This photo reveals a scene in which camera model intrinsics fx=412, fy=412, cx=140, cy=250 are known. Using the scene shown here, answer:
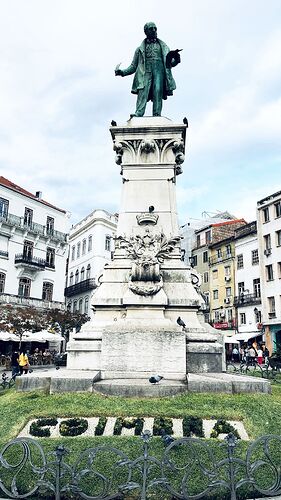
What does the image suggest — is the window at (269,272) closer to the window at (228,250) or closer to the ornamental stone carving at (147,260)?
the window at (228,250)

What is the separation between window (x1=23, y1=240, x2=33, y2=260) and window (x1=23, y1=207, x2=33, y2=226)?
2291 mm

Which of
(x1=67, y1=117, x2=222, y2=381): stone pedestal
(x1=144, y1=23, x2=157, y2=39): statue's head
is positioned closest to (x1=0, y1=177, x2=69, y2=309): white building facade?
(x1=67, y1=117, x2=222, y2=381): stone pedestal

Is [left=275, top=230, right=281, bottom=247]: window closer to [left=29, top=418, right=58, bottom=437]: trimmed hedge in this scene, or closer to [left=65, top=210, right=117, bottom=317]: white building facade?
[left=65, top=210, right=117, bottom=317]: white building facade

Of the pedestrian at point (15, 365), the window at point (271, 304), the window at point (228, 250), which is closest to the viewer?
the pedestrian at point (15, 365)

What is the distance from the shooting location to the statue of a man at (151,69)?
12.8 m

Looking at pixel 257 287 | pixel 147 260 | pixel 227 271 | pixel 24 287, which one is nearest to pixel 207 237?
pixel 227 271

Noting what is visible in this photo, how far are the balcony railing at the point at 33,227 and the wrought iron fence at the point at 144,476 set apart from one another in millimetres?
43001

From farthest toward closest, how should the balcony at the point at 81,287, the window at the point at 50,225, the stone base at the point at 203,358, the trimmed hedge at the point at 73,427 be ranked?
the balcony at the point at 81,287, the window at the point at 50,225, the stone base at the point at 203,358, the trimmed hedge at the point at 73,427

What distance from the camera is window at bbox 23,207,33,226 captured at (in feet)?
160

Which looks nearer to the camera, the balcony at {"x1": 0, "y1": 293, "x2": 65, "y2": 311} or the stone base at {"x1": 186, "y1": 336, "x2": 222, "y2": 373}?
the stone base at {"x1": 186, "y1": 336, "x2": 222, "y2": 373}

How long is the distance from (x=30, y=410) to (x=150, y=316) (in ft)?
12.0

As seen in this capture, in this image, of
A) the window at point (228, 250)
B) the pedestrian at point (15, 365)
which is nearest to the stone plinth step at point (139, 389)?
the pedestrian at point (15, 365)

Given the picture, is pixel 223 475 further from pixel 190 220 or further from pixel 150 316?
pixel 190 220

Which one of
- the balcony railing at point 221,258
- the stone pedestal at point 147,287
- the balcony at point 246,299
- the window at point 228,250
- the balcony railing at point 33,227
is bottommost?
the stone pedestal at point 147,287
